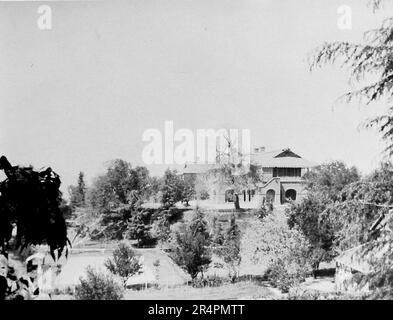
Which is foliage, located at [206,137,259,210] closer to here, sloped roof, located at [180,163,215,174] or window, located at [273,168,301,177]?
sloped roof, located at [180,163,215,174]

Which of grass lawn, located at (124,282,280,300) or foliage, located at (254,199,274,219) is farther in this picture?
foliage, located at (254,199,274,219)

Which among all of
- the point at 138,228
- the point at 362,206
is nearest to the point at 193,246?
the point at 138,228

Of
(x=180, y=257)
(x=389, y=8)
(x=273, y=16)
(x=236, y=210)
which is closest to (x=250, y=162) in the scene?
(x=236, y=210)

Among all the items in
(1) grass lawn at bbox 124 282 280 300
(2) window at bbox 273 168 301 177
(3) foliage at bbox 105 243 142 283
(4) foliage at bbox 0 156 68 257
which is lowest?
(1) grass lawn at bbox 124 282 280 300

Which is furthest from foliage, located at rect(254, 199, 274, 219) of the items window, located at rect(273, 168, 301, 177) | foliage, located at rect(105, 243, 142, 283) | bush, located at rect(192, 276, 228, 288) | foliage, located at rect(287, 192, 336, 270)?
foliage, located at rect(105, 243, 142, 283)

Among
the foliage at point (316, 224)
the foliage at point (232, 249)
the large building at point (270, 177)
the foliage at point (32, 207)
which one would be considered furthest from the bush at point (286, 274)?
the foliage at point (32, 207)

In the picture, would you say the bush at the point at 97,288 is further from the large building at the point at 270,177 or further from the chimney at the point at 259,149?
the chimney at the point at 259,149

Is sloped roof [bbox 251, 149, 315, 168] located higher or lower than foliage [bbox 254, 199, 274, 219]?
higher
